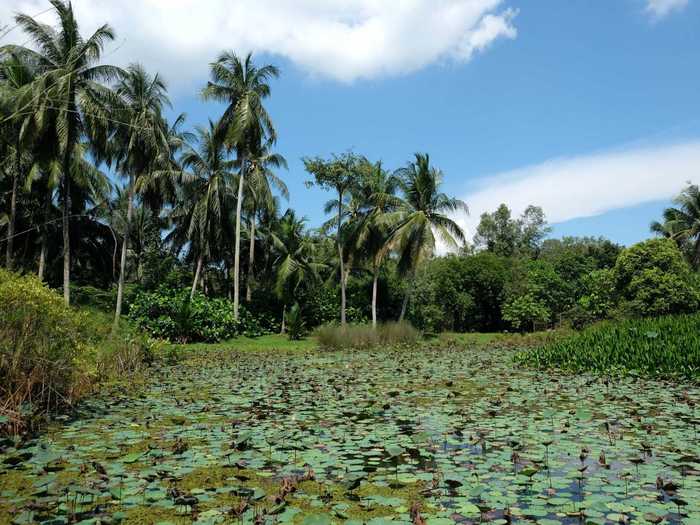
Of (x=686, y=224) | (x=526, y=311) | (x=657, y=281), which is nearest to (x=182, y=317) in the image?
(x=526, y=311)

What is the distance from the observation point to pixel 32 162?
2547cm

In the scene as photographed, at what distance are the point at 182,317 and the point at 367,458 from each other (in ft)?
63.7

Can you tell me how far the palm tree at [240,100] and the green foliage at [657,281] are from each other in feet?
59.3

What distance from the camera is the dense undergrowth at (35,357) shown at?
6520 millimetres

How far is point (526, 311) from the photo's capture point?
3166cm

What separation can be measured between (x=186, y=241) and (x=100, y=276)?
5771 millimetres

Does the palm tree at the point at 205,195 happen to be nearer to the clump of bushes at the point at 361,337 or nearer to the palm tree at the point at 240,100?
the palm tree at the point at 240,100

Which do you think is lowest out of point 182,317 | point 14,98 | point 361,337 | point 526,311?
point 361,337

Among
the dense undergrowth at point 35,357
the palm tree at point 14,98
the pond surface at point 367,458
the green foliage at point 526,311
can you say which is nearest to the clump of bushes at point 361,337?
the pond surface at point 367,458

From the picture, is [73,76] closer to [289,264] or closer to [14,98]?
[14,98]

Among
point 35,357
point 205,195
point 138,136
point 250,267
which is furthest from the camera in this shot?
point 250,267

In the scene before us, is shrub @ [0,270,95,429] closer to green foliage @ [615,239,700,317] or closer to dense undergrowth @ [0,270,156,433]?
dense undergrowth @ [0,270,156,433]

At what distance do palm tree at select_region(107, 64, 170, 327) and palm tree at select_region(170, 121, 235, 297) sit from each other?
80.2 inches

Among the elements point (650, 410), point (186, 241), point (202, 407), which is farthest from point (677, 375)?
point (186, 241)
